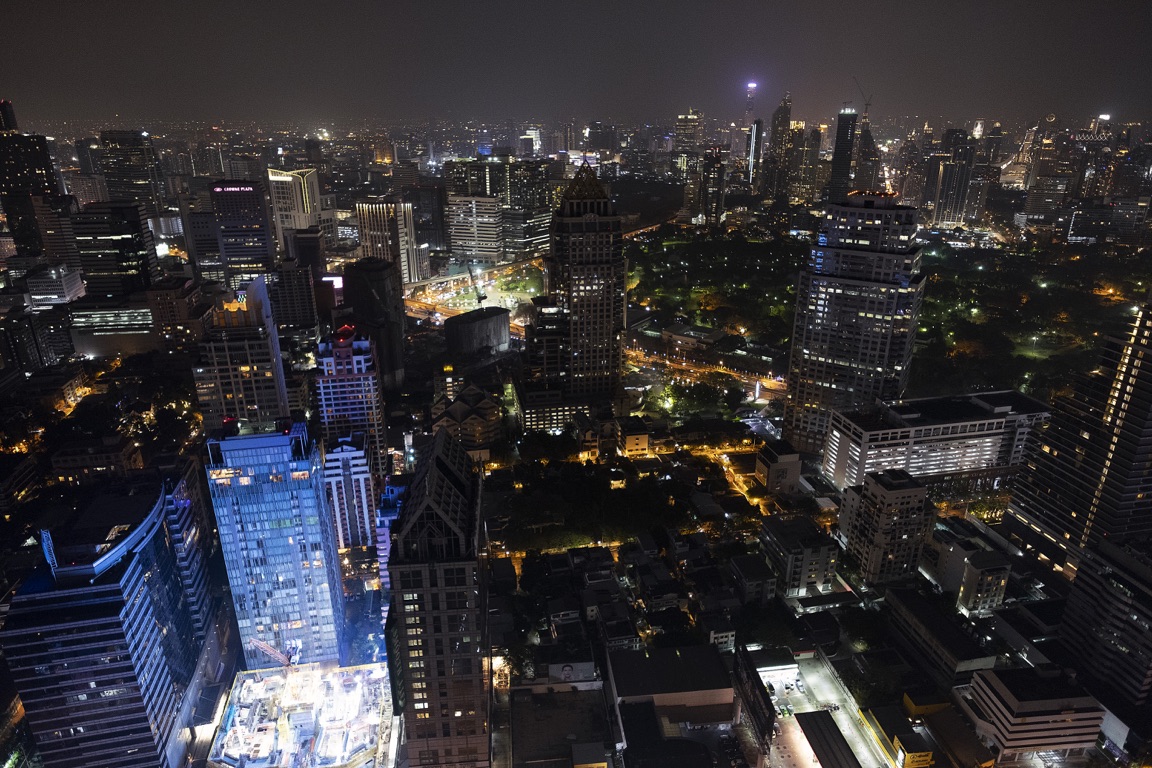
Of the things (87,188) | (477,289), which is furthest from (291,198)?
(477,289)

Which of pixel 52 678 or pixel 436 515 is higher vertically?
pixel 436 515

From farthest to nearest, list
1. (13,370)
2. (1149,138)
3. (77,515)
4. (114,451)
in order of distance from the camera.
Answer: (1149,138) < (13,370) < (114,451) < (77,515)

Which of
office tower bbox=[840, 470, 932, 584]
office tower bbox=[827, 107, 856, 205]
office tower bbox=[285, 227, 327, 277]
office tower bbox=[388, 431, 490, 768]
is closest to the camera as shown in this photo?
office tower bbox=[388, 431, 490, 768]

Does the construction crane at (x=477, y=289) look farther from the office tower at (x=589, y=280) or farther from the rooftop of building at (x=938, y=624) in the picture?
the rooftop of building at (x=938, y=624)

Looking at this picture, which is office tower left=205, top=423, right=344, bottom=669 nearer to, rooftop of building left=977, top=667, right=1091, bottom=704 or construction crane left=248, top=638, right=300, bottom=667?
construction crane left=248, top=638, right=300, bottom=667

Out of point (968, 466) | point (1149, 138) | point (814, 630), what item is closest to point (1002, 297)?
point (968, 466)

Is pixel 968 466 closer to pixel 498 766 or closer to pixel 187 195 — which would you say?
pixel 498 766

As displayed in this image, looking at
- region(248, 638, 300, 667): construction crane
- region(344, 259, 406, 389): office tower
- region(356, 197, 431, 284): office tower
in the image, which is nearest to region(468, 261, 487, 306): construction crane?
region(356, 197, 431, 284): office tower
